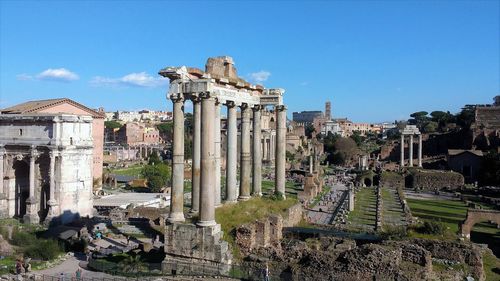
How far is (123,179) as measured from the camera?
6231cm

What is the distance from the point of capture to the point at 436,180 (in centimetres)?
6325

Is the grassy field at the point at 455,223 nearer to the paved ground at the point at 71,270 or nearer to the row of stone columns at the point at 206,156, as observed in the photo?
the row of stone columns at the point at 206,156

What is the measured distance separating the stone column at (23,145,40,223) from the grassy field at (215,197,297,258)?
61.6ft

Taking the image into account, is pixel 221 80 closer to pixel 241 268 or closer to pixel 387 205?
pixel 241 268

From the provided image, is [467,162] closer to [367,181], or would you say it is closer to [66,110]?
[367,181]

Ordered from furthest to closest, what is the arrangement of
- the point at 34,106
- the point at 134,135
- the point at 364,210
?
the point at 134,135 < the point at 34,106 < the point at 364,210

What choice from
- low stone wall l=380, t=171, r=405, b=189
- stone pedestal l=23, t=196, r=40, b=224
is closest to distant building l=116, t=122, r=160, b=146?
low stone wall l=380, t=171, r=405, b=189

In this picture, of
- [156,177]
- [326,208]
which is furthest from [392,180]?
[156,177]

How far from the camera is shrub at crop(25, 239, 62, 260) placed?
2112 cm

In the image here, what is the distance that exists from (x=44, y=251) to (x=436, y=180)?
2134 inches

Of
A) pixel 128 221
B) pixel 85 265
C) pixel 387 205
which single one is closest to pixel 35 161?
pixel 128 221

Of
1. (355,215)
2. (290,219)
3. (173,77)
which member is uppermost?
(173,77)

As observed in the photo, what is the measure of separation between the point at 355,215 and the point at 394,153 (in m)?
61.7

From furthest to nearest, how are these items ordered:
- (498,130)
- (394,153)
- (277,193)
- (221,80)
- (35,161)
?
(394,153)
(498,130)
(35,161)
(277,193)
(221,80)
